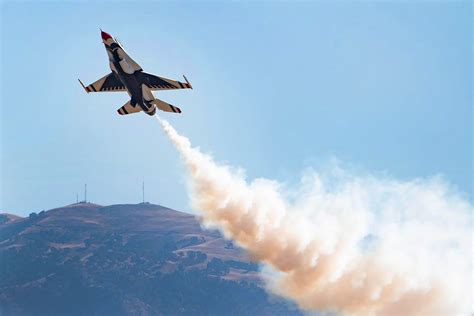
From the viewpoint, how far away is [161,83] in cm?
11819

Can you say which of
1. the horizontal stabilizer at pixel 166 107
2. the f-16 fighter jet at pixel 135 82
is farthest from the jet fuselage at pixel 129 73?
the horizontal stabilizer at pixel 166 107

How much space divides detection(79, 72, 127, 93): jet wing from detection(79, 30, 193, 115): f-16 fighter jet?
42.6 inches

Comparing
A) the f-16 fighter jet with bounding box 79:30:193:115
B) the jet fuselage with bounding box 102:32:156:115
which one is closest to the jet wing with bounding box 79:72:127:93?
the f-16 fighter jet with bounding box 79:30:193:115

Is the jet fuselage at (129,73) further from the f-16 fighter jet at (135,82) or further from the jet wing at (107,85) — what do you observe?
the jet wing at (107,85)

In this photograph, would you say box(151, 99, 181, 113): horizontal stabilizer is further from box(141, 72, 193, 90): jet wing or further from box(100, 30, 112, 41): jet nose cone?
box(100, 30, 112, 41): jet nose cone

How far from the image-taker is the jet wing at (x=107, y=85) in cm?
→ 12068

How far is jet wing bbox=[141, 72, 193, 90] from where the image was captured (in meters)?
116

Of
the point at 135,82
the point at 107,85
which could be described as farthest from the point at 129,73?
the point at 107,85

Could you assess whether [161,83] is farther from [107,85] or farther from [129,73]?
[107,85]

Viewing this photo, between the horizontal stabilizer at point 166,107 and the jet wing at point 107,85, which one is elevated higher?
the jet wing at point 107,85

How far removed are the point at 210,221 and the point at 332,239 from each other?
2058 centimetres

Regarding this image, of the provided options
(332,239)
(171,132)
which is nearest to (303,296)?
(332,239)

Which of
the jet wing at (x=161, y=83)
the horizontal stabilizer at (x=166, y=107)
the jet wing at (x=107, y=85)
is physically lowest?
the horizontal stabilizer at (x=166, y=107)

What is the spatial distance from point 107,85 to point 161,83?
8320 mm
